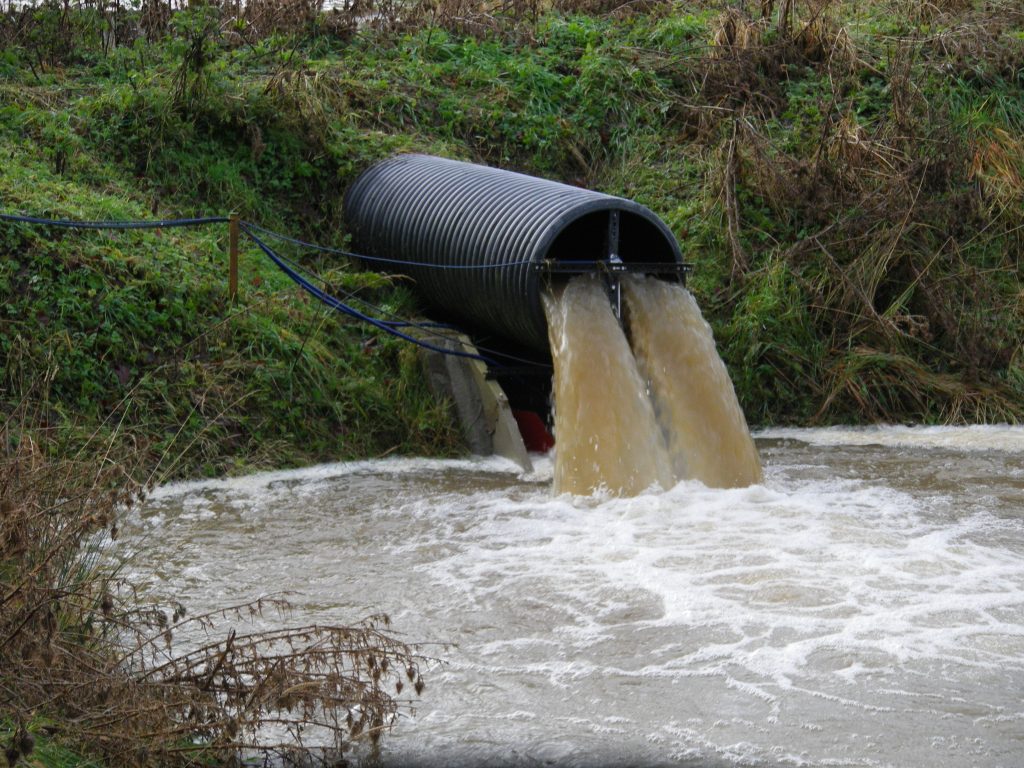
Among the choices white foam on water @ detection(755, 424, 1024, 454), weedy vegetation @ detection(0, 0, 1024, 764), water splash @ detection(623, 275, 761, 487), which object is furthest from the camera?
white foam on water @ detection(755, 424, 1024, 454)

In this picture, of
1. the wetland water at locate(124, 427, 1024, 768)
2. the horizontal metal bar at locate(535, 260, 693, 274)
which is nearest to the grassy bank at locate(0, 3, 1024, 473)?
the wetland water at locate(124, 427, 1024, 768)

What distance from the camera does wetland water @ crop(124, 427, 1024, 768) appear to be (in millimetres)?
4633

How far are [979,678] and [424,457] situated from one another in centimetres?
478

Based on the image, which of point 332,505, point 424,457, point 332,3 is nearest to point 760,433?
point 424,457

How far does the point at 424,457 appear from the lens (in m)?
9.23

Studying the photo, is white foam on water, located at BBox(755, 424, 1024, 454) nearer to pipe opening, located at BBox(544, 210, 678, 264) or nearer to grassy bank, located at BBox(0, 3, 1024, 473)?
grassy bank, located at BBox(0, 3, 1024, 473)

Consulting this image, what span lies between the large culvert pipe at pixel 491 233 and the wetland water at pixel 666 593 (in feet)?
3.97

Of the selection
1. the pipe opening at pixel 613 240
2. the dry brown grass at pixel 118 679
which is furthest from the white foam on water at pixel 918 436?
the dry brown grass at pixel 118 679

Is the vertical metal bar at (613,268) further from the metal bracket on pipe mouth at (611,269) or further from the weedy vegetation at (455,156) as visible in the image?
the weedy vegetation at (455,156)

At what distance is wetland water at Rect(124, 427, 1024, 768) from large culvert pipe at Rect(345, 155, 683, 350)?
1209mm

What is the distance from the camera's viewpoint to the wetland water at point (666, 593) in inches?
182

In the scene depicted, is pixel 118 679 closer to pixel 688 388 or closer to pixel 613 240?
pixel 688 388

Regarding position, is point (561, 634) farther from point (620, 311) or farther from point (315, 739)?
point (620, 311)

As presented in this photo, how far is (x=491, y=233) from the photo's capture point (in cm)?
929
